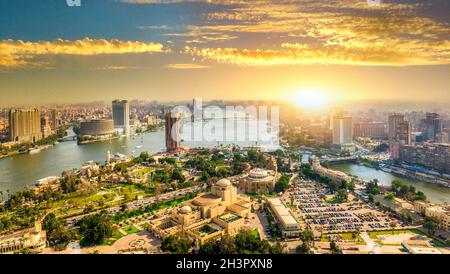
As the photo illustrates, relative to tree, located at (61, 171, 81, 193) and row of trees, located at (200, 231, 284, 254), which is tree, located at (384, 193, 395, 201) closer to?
row of trees, located at (200, 231, 284, 254)

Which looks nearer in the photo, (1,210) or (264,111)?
(1,210)

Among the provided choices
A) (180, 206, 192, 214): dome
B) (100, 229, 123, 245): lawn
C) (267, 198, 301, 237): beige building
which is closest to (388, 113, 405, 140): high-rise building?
(267, 198, 301, 237): beige building

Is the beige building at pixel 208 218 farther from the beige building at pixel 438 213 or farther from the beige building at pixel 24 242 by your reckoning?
the beige building at pixel 438 213

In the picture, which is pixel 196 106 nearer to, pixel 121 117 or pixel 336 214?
pixel 121 117

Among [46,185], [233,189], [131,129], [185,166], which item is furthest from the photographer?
[131,129]
